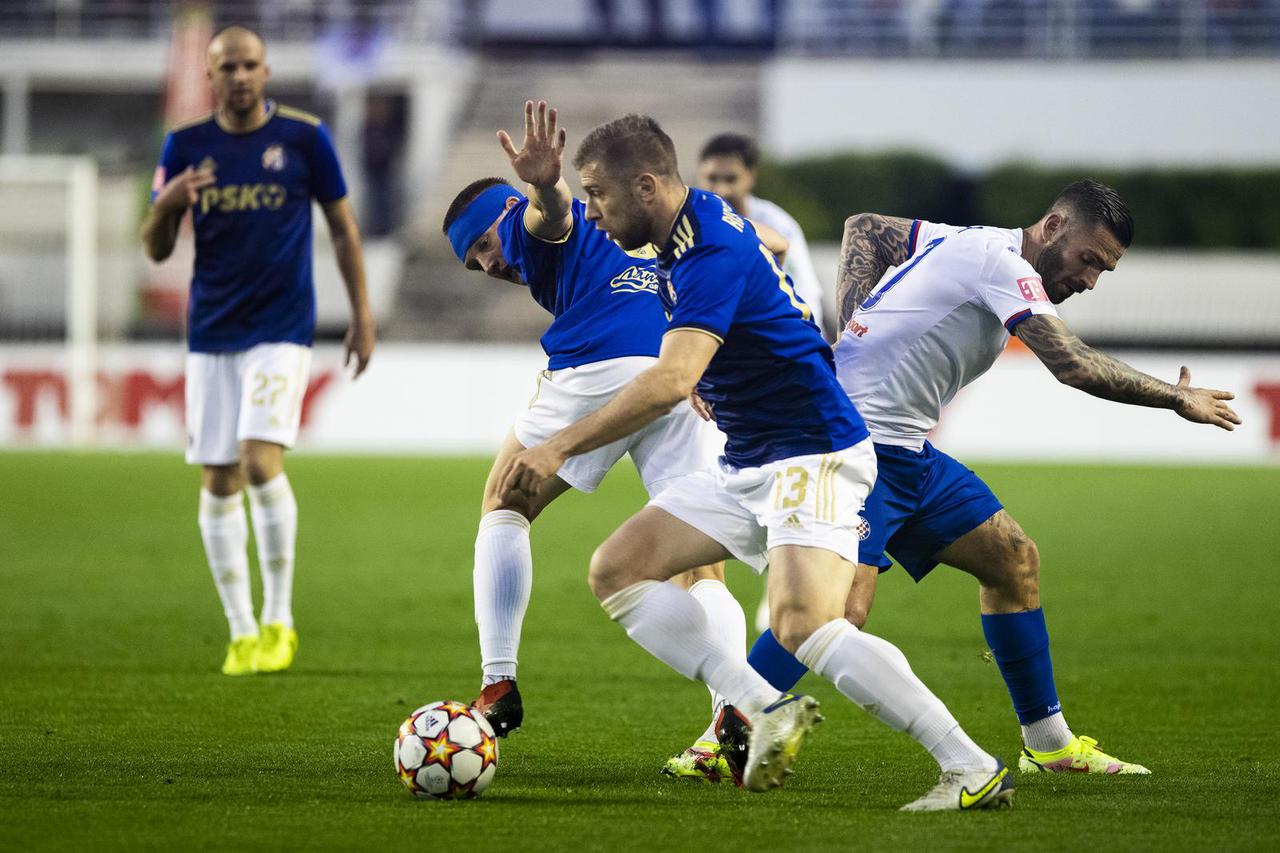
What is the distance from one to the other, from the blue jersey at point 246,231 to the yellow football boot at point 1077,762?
3875mm

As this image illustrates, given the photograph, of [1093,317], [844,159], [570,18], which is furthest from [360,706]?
[570,18]

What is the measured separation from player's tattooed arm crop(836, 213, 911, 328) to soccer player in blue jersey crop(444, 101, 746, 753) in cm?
66

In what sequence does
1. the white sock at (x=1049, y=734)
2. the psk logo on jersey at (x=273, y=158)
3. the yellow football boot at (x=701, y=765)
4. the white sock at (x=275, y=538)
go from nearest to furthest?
1. the yellow football boot at (x=701, y=765)
2. the white sock at (x=1049, y=734)
3. the white sock at (x=275, y=538)
4. the psk logo on jersey at (x=273, y=158)

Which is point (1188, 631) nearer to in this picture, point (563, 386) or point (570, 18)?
point (563, 386)

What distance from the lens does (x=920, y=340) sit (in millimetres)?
5941

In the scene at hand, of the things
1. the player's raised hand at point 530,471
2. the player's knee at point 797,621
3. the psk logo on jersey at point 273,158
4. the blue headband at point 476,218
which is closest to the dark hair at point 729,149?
the psk logo on jersey at point 273,158

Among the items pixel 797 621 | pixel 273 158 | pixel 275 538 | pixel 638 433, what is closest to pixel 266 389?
pixel 275 538

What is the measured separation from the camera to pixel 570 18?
45031 millimetres

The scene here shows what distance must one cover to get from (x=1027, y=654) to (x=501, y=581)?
1.73m

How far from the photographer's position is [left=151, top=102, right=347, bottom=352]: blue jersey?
8320 millimetres

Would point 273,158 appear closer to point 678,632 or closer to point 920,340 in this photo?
point 920,340

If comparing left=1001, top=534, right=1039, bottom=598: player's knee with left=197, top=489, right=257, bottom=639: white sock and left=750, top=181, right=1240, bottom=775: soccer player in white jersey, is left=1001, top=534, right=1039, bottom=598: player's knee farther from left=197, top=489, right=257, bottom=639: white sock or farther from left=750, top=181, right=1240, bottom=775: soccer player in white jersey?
left=197, top=489, right=257, bottom=639: white sock

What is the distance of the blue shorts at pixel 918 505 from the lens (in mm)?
5793

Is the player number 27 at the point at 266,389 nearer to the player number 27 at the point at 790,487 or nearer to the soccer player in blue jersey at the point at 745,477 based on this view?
the soccer player in blue jersey at the point at 745,477
